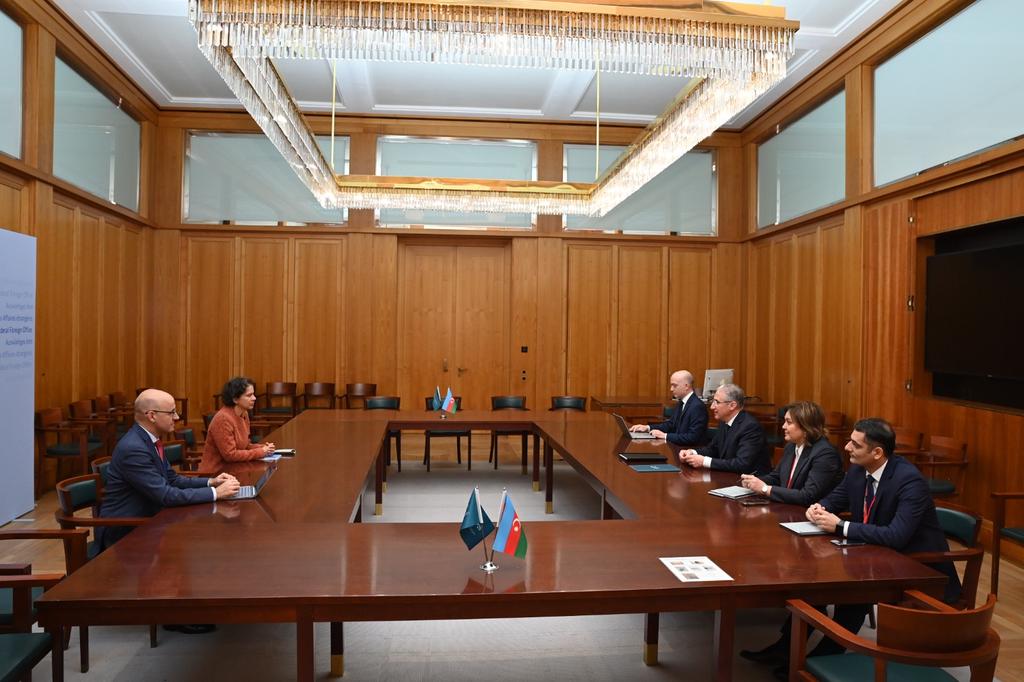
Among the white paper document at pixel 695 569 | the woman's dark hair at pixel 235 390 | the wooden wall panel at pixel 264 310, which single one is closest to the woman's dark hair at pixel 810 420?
the white paper document at pixel 695 569

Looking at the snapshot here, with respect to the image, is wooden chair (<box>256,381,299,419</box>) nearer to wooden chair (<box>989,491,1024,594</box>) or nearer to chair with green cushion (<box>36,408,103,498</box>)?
chair with green cushion (<box>36,408,103,498</box>)

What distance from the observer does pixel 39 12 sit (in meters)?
6.21

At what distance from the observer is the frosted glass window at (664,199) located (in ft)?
31.9

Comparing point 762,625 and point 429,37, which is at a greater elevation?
point 429,37

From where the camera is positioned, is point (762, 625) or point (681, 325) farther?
point (681, 325)

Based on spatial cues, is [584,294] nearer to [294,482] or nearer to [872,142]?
[872,142]

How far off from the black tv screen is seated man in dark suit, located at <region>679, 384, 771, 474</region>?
2.05m

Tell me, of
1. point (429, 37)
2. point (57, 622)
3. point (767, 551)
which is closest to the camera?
point (57, 622)

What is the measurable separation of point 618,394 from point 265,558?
7629mm

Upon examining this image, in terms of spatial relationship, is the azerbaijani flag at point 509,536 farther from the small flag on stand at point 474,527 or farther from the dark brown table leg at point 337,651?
the dark brown table leg at point 337,651

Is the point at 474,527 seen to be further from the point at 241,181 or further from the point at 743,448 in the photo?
the point at 241,181

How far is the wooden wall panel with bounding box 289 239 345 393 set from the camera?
9.48 metres

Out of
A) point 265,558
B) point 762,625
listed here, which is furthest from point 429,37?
point 762,625

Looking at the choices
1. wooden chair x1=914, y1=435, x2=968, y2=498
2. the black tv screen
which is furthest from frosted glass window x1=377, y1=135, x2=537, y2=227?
wooden chair x1=914, y1=435, x2=968, y2=498
